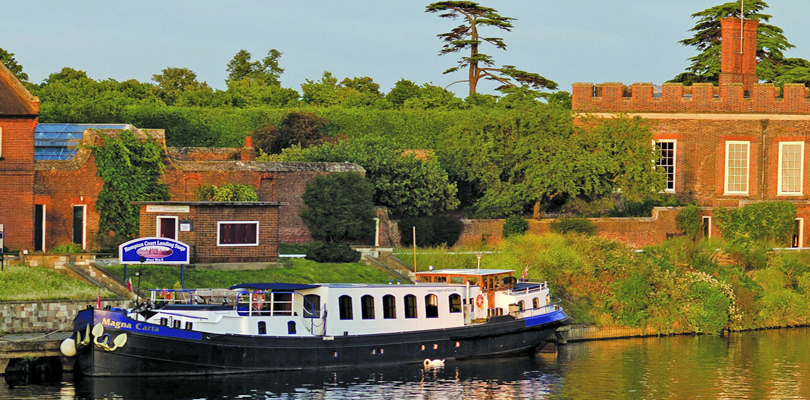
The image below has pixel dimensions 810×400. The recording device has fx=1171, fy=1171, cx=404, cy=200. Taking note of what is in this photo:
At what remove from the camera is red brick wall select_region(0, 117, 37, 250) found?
41.8 metres

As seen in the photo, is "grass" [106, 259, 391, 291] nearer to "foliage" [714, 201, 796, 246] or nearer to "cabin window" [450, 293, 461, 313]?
"cabin window" [450, 293, 461, 313]

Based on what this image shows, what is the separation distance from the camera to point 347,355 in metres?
33.0

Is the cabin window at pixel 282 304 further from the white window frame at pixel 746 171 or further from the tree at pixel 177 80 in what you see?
the tree at pixel 177 80

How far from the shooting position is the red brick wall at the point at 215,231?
132ft

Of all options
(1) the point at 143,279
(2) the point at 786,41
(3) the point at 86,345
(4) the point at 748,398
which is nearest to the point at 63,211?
(1) the point at 143,279

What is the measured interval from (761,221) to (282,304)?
29.2m

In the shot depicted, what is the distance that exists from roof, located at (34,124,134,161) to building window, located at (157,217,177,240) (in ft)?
24.7

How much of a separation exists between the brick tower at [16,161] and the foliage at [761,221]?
3084 centimetres

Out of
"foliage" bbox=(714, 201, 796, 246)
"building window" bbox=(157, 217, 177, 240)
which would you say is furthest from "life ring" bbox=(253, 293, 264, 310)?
"foliage" bbox=(714, 201, 796, 246)

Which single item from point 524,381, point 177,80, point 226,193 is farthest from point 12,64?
point 524,381

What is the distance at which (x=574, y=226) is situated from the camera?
5106cm

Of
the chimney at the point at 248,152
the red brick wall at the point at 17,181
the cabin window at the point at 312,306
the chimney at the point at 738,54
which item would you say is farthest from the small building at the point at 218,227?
the chimney at the point at 738,54

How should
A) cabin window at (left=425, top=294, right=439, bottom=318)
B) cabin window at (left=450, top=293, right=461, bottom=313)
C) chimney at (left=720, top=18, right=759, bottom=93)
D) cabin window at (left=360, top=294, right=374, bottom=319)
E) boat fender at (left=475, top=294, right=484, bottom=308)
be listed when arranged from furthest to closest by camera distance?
chimney at (left=720, top=18, right=759, bottom=93), boat fender at (left=475, top=294, right=484, bottom=308), cabin window at (left=450, top=293, right=461, bottom=313), cabin window at (left=425, top=294, right=439, bottom=318), cabin window at (left=360, top=294, right=374, bottom=319)

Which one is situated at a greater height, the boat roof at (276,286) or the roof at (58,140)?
the roof at (58,140)
